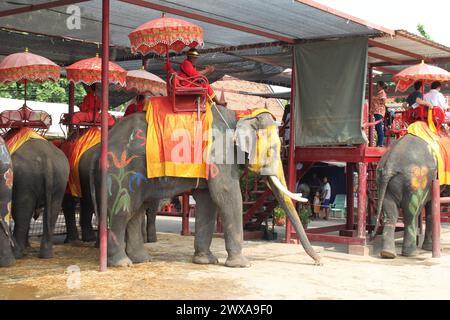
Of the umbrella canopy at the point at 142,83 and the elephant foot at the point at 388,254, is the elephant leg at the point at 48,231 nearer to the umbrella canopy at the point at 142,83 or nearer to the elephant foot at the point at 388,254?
the umbrella canopy at the point at 142,83

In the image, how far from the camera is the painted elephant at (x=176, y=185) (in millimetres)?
8766

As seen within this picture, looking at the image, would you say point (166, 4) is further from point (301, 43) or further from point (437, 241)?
point (437, 241)

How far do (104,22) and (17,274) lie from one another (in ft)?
10.3

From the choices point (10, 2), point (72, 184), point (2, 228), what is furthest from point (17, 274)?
point (10, 2)

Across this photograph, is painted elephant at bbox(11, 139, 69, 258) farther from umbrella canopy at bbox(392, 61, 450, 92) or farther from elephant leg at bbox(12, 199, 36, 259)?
umbrella canopy at bbox(392, 61, 450, 92)

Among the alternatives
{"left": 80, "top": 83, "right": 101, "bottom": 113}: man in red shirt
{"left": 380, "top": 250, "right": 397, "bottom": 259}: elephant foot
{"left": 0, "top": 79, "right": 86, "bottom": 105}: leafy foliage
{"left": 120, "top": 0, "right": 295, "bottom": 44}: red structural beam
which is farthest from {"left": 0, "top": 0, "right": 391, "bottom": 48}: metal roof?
{"left": 0, "top": 79, "right": 86, "bottom": 105}: leafy foliage

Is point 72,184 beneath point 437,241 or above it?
above

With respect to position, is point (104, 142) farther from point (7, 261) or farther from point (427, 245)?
point (427, 245)

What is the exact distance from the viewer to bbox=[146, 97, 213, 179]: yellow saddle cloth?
343 inches

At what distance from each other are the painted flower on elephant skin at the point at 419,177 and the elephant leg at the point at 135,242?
162 inches

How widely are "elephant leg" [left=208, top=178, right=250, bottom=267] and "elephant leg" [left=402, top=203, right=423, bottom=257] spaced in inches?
111

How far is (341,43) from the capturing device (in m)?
11.3

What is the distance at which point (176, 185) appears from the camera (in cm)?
898

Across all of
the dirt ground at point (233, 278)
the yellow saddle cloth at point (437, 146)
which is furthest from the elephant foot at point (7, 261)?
the yellow saddle cloth at point (437, 146)
